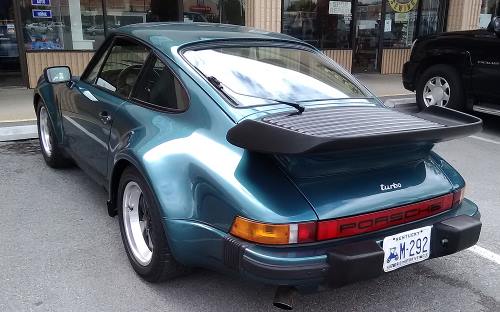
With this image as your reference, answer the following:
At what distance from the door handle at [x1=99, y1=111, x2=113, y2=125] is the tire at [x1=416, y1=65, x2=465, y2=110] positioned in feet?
16.7

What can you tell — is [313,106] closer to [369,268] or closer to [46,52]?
[369,268]

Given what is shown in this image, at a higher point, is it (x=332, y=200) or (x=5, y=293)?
(x=332, y=200)

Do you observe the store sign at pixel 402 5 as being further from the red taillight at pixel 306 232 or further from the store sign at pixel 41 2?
the red taillight at pixel 306 232

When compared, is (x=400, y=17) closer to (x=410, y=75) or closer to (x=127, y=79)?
(x=410, y=75)

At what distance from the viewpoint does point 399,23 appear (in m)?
12.8

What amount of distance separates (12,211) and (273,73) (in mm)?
2506

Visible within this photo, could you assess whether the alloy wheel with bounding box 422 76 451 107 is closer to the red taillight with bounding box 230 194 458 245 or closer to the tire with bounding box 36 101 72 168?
the tire with bounding box 36 101 72 168

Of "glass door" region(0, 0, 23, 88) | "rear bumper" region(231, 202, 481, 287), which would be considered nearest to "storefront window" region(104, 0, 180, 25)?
"glass door" region(0, 0, 23, 88)

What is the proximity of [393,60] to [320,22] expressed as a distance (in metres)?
2.37

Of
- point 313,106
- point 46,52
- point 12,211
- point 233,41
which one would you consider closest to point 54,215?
point 12,211

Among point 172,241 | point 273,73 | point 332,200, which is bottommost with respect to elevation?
point 172,241

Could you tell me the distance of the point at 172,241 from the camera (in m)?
2.60

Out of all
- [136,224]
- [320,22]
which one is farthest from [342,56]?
[136,224]

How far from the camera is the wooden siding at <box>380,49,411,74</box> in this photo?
41.5ft
